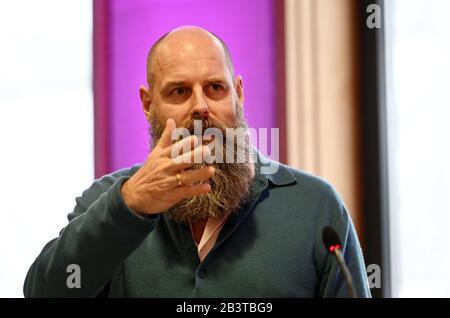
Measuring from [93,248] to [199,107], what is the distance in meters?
0.40

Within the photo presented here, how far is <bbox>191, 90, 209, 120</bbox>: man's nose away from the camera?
1369 mm

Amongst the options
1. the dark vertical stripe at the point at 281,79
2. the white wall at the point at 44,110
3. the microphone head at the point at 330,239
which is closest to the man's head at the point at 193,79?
the microphone head at the point at 330,239

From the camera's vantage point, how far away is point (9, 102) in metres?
2.38

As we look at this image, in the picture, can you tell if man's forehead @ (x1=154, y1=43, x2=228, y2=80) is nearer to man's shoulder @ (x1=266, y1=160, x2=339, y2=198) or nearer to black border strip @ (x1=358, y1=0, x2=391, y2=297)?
man's shoulder @ (x1=266, y1=160, x2=339, y2=198)

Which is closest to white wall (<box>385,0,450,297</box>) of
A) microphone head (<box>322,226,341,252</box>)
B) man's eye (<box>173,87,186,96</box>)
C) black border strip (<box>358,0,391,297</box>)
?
black border strip (<box>358,0,391,297</box>)

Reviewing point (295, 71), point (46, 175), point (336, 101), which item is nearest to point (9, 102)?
point (46, 175)

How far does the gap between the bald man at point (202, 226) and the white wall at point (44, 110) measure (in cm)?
91

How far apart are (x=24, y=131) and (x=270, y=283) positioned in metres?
1.44

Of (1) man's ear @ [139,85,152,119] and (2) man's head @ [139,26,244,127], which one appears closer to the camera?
(2) man's head @ [139,26,244,127]

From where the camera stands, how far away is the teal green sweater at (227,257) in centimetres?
120

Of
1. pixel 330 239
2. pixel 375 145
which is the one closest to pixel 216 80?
pixel 330 239

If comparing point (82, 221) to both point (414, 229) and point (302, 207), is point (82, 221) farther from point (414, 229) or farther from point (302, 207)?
point (414, 229)
